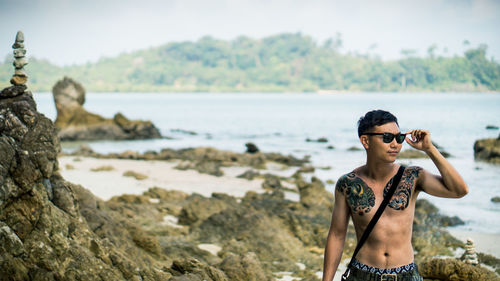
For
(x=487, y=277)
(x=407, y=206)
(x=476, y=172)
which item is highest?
(x=407, y=206)

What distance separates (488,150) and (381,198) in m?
30.7

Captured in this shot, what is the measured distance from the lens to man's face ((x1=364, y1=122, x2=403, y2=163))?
3528mm

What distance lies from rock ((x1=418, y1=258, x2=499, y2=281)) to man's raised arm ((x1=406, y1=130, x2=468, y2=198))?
247 centimetres

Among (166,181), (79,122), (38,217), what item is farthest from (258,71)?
(38,217)

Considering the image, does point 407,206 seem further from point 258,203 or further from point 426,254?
point 258,203

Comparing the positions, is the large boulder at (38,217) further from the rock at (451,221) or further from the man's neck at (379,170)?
the rock at (451,221)

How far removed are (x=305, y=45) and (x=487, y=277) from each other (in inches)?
6965

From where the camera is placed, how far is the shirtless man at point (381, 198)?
3525 mm

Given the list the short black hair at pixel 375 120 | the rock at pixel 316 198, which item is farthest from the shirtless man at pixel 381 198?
the rock at pixel 316 198

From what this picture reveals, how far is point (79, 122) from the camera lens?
145 feet

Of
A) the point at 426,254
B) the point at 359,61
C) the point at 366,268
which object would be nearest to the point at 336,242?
the point at 366,268

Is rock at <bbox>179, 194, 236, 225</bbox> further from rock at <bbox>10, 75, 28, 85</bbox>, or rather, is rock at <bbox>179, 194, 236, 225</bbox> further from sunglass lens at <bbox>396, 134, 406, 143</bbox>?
sunglass lens at <bbox>396, 134, 406, 143</bbox>

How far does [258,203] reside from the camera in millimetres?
13812

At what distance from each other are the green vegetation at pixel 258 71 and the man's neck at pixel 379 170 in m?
149
